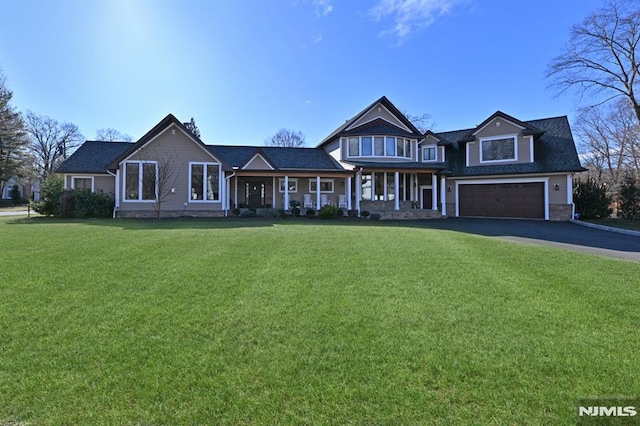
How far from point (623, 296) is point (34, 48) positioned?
825 inches

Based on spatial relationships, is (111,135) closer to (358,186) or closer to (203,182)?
(203,182)

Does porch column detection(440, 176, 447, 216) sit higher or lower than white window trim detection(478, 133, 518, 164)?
lower

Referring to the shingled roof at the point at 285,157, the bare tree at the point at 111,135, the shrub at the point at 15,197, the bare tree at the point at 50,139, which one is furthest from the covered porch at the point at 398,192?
the bare tree at the point at 111,135

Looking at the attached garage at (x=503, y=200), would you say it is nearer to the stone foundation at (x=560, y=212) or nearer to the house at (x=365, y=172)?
the house at (x=365, y=172)

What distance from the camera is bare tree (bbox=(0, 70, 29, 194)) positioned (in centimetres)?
3825

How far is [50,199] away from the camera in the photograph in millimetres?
19328

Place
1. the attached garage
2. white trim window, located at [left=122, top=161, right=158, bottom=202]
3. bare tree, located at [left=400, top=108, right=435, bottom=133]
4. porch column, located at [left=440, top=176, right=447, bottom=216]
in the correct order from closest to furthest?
white trim window, located at [left=122, top=161, right=158, bottom=202], the attached garage, porch column, located at [left=440, top=176, right=447, bottom=216], bare tree, located at [left=400, top=108, right=435, bottom=133]

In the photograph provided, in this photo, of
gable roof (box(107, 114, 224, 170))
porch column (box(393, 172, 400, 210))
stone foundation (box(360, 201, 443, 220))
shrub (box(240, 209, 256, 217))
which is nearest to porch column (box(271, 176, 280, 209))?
shrub (box(240, 209, 256, 217))

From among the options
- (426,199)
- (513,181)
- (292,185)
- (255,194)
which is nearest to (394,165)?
(426,199)

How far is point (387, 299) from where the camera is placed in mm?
5098

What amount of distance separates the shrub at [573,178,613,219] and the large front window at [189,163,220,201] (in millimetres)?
22634

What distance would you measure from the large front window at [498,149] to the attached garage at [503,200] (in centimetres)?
197

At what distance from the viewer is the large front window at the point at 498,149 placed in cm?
2350

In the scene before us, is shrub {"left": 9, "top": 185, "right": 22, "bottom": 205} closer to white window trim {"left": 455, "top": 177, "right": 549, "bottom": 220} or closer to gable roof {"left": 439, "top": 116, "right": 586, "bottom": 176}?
gable roof {"left": 439, "top": 116, "right": 586, "bottom": 176}
